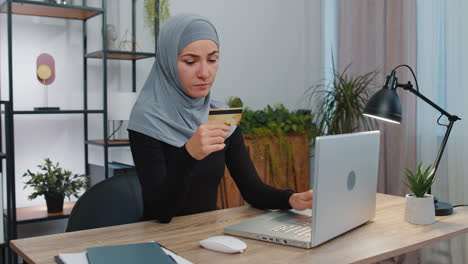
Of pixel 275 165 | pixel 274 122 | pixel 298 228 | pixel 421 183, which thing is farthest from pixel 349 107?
pixel 298 228

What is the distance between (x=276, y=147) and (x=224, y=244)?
2403 mm

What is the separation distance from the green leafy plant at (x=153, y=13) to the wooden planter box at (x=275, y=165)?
98cm

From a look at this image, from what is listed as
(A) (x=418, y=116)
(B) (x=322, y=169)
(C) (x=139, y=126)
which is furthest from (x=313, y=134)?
(B) (x=322, y=169)

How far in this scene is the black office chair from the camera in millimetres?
1571

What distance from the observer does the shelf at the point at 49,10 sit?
2.76 metres

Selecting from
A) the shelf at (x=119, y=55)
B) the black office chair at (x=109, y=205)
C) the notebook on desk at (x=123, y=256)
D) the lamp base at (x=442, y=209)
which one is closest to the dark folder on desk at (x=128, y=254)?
→ the notebook on desk at (x=123, y=256)

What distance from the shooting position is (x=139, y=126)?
5.43ft

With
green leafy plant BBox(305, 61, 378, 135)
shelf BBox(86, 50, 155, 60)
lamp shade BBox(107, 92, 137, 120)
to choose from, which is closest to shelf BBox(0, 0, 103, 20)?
shelf BBox(86, 50, 155, 60)

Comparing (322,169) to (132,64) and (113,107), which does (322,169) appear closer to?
(113,107)

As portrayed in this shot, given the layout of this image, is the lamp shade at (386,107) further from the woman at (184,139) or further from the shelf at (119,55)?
the shelf at (119,55)

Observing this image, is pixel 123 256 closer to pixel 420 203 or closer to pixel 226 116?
pixel 226 116

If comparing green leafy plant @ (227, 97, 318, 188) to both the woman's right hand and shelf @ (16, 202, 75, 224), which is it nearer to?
shelf @ (16, 202, 75, 224)

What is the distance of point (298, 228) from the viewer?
1.37 meters

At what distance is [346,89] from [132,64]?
1451mm
